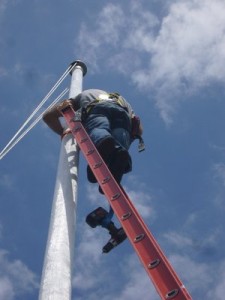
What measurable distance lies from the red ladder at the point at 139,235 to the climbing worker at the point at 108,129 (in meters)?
0.22

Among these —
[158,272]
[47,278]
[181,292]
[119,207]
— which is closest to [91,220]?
[119,207]

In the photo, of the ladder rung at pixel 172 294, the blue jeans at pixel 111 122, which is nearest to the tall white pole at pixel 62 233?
the blue jeans at pixel 111 122

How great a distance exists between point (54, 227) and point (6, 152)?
2216 mm

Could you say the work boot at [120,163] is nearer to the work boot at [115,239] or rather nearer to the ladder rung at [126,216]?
the work boot at [115,239]

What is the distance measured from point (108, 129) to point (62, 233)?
1840 millimetres

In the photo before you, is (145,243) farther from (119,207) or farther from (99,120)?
(99,120)

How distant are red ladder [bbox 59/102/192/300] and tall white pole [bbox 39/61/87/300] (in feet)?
0.84

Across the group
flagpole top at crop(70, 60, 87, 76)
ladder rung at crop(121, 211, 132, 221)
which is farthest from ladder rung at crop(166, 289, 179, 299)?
flagpole top at crop(70, 60, 87, 76)

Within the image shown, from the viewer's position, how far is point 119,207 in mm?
3922

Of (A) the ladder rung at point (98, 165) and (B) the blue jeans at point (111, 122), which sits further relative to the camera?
(B) the blue jeans at point (111, 122)

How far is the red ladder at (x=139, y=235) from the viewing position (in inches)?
115

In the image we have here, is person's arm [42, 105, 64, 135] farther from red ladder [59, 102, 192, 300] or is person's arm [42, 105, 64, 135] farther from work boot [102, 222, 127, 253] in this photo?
work boot [102, 222, 127, 253]

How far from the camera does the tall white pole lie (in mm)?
3344

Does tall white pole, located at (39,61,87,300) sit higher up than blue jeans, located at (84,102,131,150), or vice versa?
blue jeans, located at (84,102,131,150)
